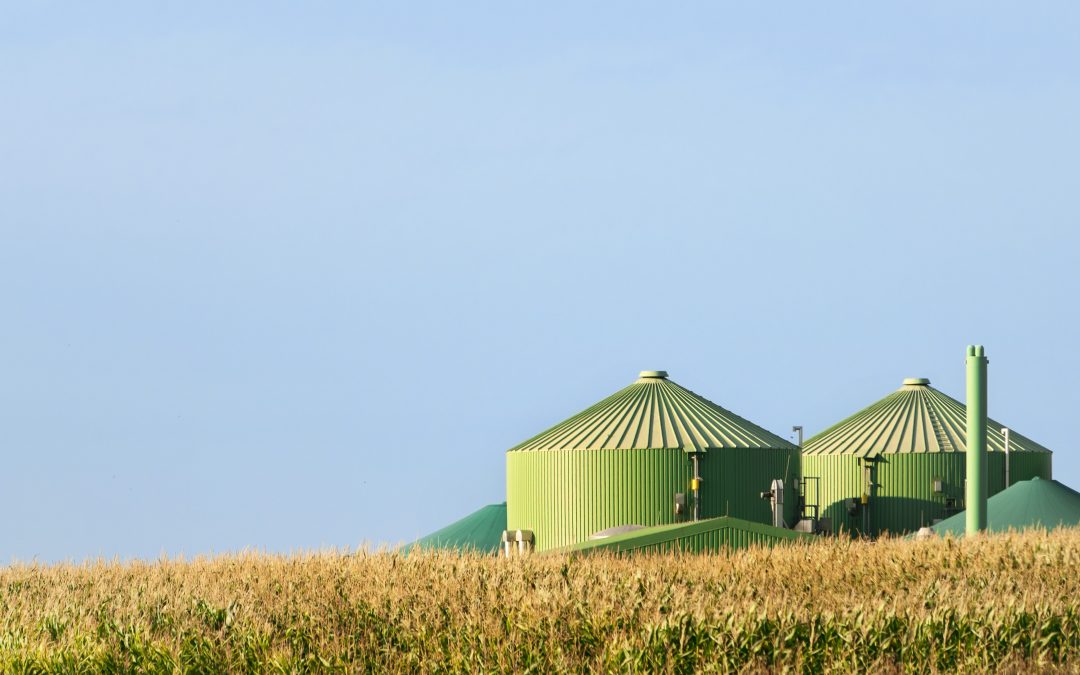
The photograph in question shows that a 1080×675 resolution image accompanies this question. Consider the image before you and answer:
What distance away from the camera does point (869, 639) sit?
20.0m

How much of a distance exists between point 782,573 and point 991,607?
19.9 feet

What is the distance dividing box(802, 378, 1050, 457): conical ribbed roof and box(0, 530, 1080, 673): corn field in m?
27.2

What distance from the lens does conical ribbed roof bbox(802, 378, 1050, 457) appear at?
173ft

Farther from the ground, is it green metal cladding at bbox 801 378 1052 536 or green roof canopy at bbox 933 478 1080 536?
green metal cladding at bbox 801 378 1052 536

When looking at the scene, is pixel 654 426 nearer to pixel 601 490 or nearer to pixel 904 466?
pixel 601 490

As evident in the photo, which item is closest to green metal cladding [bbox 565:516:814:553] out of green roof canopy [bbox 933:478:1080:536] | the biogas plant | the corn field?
the biogas plant

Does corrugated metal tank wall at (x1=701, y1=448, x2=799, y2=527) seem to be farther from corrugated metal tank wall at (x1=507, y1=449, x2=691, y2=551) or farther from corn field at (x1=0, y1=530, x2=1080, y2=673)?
corn field at (x1=0, y1=530, x2=1080, y2=673)

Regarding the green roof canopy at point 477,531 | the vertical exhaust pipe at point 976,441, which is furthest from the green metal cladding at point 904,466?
the vertical exhaust pipe at point 976,441

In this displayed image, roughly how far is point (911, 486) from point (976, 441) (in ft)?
59.4

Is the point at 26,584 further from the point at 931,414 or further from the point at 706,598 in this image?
the point at 931,414

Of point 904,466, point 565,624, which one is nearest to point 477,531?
point 904,466

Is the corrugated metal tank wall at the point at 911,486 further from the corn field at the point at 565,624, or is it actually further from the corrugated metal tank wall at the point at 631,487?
the corn field at the point at 565,624

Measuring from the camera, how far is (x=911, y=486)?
171ft

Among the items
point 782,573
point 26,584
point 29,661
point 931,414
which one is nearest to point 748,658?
point 782,573
